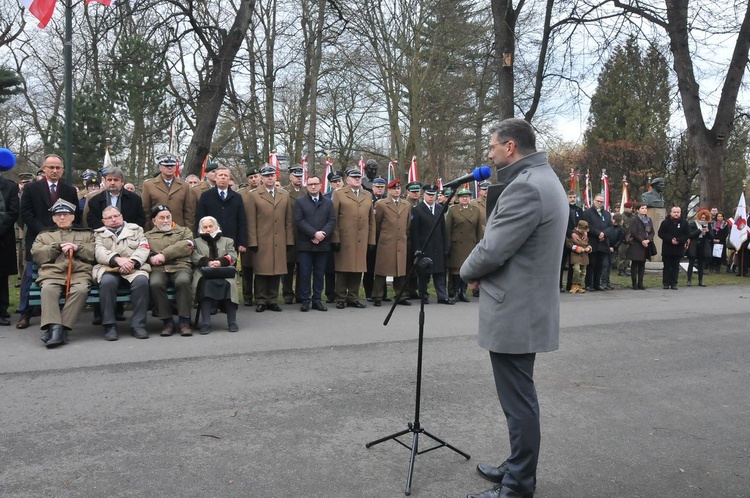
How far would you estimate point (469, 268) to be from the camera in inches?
145

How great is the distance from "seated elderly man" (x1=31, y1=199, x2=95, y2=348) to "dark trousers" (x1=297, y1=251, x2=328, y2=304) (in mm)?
3234

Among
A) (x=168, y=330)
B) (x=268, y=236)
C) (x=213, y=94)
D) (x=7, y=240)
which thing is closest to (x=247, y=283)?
(x=268, y=236)

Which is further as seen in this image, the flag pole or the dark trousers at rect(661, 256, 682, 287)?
the dark trousers at rect(661, 256, 682, 287)

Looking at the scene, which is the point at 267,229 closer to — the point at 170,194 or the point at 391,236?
the point at 170,194

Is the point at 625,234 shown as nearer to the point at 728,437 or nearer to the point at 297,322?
the point at 297,322

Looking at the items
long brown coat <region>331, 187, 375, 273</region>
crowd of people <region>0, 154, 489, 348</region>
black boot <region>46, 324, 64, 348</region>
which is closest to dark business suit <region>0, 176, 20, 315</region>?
crowd of people <region>0, 154, 489, 348</region>

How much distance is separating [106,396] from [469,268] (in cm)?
346

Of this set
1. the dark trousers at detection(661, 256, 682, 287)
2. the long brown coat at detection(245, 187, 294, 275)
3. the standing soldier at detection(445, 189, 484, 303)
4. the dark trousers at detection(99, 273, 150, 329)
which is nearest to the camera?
the dark trousers at detection(99, 273, 150, 329)

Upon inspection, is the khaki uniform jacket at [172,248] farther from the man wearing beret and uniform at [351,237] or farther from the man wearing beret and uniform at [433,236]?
the man wearing beret and uniform at [433,236]

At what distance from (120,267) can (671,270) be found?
39.7 feet

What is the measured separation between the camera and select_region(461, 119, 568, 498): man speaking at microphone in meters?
3.54

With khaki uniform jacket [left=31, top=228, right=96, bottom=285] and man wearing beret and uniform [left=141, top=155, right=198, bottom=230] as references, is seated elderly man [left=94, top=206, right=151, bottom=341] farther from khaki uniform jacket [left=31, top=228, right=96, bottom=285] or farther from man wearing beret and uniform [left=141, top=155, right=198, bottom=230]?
Answer: man wearing beret and uniform [left=141, top=155, right=198, bottom=230]

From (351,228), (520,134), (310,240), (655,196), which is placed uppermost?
(655,196)

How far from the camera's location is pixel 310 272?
10281 mm
